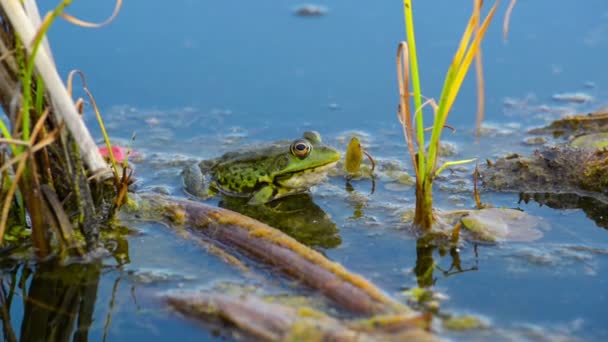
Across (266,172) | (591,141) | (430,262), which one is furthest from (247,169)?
(591,141)

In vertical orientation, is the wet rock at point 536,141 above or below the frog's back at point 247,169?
above

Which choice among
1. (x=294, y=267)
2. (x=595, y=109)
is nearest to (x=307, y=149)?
(x=294, y=267)

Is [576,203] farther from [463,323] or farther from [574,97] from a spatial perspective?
[574,97]

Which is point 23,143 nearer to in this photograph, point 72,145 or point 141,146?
point 72,145

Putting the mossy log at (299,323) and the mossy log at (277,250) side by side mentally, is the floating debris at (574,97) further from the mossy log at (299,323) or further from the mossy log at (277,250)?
the mossy log at (299,323)

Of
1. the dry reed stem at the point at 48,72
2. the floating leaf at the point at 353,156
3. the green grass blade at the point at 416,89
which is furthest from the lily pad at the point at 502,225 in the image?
the dry reed stem at the point at 48,72
